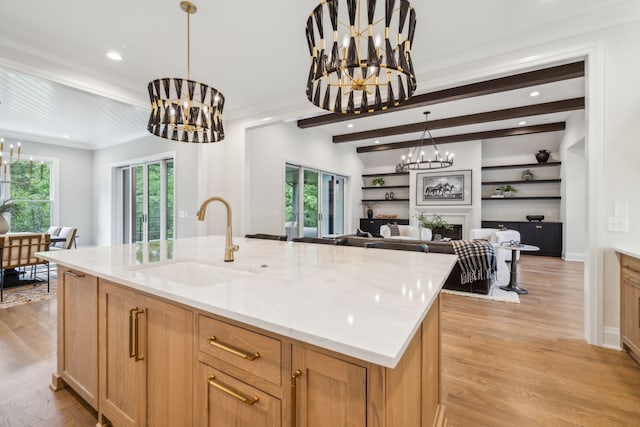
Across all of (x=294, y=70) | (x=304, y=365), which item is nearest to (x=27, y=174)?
(x=294, y=70)

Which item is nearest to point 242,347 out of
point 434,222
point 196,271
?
point 196,271

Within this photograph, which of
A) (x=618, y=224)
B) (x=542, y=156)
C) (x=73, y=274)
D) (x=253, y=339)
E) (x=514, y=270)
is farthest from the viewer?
(x=542, y=156)

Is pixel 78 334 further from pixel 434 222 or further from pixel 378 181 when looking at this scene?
pixel 378 181

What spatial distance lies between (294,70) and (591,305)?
3.81 m

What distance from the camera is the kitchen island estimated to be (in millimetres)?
743

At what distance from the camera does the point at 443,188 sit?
789 cm

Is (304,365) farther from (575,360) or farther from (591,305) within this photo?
(591,305)

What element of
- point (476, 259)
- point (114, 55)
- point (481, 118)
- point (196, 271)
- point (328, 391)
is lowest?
point (476, 259)

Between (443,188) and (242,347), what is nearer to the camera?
(242,347)

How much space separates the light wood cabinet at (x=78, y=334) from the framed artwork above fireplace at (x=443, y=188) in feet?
25.8

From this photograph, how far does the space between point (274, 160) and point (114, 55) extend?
2.88m

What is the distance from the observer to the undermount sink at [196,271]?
63.4 inches

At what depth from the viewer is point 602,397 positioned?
179 cm

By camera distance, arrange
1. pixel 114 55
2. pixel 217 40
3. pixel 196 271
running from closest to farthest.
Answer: pixel 196 271, pixel 217 40, pixel 114 55
